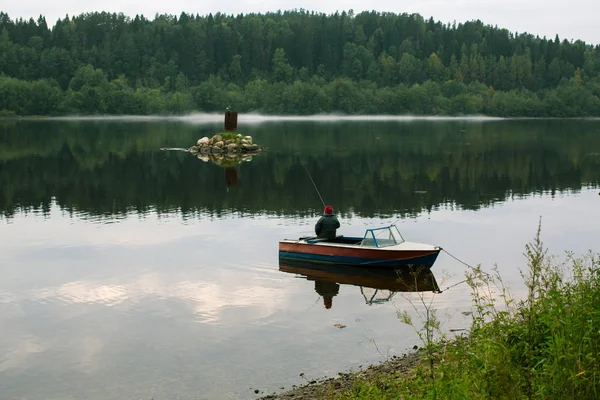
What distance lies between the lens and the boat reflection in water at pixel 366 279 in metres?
27.0

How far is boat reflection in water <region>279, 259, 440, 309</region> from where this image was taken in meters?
27.0

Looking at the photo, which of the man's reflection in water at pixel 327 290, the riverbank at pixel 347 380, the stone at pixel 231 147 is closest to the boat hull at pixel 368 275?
the man's reflection in water at pixel 327 290

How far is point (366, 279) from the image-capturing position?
28.8m

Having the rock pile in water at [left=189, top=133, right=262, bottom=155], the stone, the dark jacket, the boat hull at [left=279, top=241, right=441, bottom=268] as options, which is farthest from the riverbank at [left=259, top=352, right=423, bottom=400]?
the stone

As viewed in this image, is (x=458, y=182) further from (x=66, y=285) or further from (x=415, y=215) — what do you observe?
(x=66, y=285)

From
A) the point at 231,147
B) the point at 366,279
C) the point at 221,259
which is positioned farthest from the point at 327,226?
the point at 231,147

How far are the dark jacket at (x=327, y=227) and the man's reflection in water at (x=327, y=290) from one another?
10.6ft

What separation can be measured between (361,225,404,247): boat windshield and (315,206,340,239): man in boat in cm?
175

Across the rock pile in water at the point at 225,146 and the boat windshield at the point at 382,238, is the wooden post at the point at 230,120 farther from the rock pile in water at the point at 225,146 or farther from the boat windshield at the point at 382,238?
the boat windshield at the point at 382,238

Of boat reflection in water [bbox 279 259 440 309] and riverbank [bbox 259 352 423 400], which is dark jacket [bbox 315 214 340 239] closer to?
boat reflection in water [bbox 279 259 440 309]

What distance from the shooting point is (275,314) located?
2397cm

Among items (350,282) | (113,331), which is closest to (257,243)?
(350,282)

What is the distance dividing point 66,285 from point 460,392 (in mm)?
19240

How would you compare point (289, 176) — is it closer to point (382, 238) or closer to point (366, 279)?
point (382, 238)
